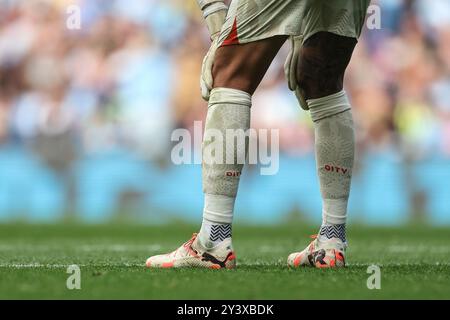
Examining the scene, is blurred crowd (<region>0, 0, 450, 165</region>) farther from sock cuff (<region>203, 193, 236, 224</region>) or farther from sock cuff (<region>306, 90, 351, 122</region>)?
sock cuff (<region>203, 193, 236, 224</region>)

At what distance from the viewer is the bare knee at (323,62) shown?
343 centimetres

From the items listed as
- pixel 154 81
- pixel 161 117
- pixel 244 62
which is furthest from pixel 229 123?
pixel 154 81

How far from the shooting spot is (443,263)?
373 cm

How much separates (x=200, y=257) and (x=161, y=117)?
272 inches

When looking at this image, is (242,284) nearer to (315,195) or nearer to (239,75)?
(239,75)

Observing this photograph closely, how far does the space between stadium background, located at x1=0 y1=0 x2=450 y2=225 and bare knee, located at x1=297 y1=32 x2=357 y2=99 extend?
620 cm

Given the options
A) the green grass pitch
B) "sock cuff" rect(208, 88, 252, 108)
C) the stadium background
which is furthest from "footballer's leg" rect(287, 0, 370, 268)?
the stadium background

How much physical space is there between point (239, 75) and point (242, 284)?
86cm

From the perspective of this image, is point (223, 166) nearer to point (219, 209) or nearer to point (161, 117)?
point (219, 209)

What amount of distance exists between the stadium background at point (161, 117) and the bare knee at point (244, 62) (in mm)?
6557
